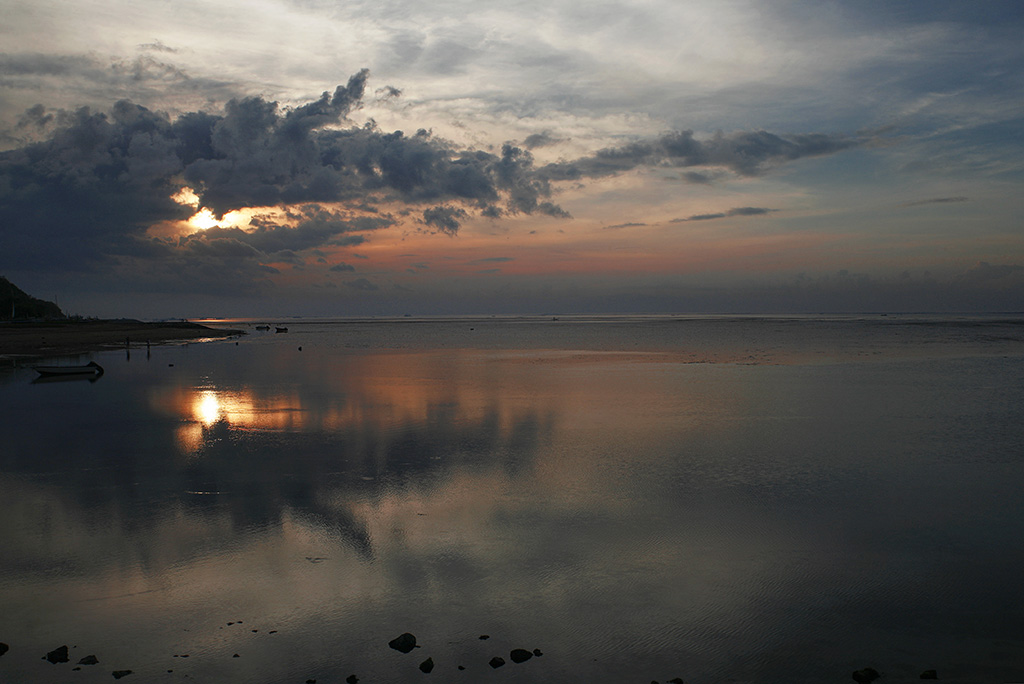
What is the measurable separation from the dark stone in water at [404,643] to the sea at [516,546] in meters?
0.12

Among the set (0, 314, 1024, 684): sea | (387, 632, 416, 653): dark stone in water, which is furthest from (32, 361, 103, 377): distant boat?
(387, 632, 416, 653): dark stone in water

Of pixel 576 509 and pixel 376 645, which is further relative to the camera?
pixel 576 509

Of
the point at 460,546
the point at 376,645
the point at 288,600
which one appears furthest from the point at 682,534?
the point at 288,600

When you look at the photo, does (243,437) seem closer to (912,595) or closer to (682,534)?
(682,534)

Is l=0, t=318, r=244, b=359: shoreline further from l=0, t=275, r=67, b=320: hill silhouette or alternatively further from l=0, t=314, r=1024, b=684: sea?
l=0, t=314, r=1024, b=684: sea

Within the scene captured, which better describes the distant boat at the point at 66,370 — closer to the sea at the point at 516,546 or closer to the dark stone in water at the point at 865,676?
the sea at the point at 516,546

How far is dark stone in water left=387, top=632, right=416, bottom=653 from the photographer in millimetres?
7113

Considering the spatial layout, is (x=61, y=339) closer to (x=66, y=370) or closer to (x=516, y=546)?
(x=66, y=370)

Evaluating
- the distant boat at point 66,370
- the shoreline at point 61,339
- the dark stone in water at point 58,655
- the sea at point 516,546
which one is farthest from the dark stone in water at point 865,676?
the shoreline at point 61,339

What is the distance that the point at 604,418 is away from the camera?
22.0m

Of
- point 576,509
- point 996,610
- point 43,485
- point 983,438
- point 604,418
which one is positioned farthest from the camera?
point 604,418

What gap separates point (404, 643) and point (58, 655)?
3.72 meters

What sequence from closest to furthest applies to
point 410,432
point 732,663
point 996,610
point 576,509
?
point 732,663
point 996,610
point 576,509
point 410,432

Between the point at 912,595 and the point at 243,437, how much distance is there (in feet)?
55.5
